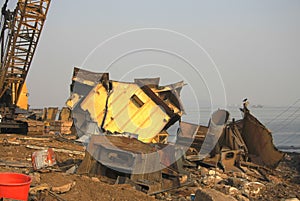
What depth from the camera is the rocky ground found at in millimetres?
6199

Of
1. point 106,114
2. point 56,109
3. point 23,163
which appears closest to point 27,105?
point 56,109

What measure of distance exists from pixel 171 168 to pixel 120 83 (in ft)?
15.8

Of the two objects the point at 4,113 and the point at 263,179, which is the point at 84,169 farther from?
the point at 4,113

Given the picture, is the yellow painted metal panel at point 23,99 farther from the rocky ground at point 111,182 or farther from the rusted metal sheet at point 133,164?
the rusted metal sheet at point 133,164

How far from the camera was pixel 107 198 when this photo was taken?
6.19 m

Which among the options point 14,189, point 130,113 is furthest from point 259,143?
point 14,189

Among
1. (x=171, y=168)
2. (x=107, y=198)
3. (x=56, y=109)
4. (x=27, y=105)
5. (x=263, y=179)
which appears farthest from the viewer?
(x=56, y=109)

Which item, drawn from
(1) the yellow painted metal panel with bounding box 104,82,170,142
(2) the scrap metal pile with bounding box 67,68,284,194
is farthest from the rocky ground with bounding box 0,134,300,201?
(1) the yellow painted metal panel with bounding box 104,82,170,142

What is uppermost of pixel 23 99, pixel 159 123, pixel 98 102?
pixel 98 102

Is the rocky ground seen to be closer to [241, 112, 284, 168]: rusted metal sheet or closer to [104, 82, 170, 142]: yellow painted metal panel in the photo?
[241, 112, 284, 168]: rusted metal sheet

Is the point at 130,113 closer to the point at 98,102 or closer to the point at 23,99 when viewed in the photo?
the point at 98,102

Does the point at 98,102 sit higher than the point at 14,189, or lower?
higher

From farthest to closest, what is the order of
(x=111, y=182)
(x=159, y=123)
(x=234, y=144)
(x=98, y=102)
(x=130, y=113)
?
(x=159, y=123)
(x=98, y=102)
(x=130, y=113)
(x=234, y=144)
(x=111, y=182)

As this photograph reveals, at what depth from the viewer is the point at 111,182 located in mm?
7676
